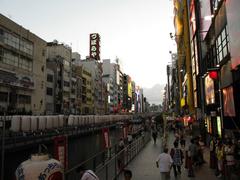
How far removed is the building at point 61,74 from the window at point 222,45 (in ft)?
181

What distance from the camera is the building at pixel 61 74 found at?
7581 cm

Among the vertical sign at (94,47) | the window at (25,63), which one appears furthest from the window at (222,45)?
the vertical sign at (94,47)

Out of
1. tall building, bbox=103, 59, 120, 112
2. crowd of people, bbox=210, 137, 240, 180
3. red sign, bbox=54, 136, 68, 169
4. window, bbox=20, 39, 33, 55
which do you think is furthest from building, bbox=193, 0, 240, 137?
tall building, bbox=103, 59, 120, 112

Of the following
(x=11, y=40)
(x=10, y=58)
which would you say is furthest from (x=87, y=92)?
(x=11, y=40)

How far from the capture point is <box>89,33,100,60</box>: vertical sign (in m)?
116

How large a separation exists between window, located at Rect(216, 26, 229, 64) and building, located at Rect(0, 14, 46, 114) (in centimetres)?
3196

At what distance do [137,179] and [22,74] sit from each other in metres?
45.4

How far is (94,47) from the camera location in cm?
12088

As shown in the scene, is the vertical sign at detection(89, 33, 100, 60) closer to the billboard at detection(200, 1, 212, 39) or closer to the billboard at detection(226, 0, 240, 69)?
the billboard at detection(200, 1, 212, 39)

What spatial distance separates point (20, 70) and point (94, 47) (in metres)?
68.7

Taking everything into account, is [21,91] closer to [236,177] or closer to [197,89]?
[197,89]

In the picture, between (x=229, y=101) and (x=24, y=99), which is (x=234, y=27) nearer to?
(x=229, y=101)

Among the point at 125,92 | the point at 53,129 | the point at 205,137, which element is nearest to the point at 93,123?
the point at 53,129

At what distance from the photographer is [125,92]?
197 metres
